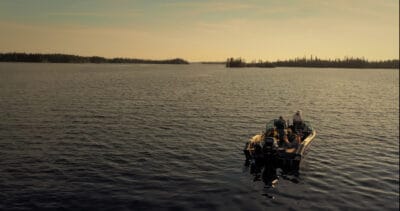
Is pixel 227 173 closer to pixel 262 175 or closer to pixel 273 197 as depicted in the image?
pixel 262 175

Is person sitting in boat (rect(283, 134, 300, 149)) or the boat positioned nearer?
the boat

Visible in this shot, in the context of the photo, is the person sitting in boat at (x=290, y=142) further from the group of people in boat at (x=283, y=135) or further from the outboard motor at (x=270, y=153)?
the outboard motor at (x=270, y=153)

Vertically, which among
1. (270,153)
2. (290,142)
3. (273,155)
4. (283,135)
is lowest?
(273,155)

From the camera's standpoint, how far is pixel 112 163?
26953 mm

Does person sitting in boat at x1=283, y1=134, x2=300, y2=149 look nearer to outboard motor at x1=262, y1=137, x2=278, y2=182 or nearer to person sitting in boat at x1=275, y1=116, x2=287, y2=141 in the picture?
person sitting in boat at x1=275, y1=116, x2=287, y2=141

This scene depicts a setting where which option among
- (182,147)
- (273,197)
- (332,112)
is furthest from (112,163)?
(332,112)

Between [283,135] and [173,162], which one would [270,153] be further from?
[173,162]

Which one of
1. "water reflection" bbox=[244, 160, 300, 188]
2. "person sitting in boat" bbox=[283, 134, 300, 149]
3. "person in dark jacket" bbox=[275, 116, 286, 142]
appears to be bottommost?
"water reflection" bbox=[244, 160, 300, 188]

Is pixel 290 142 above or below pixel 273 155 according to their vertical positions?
above

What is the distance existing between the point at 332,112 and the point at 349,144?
22.2 m

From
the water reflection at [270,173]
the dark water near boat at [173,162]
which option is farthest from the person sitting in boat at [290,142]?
the water reflection at [270,173]

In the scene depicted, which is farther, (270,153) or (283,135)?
(283,135)

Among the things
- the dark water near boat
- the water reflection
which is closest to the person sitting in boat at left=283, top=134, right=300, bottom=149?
the dark water near boat

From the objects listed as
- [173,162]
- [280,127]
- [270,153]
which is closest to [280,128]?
[280,127]
